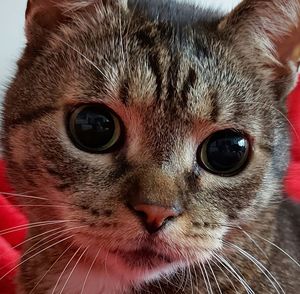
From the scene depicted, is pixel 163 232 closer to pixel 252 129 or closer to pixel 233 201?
pixel 233 201

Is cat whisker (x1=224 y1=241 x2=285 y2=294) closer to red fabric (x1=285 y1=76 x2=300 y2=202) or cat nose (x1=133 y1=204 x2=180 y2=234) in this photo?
cat nose (x1=133 y1=204 x2=180 y2=234)

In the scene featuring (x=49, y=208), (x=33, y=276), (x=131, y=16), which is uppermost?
(x=131, y=16)

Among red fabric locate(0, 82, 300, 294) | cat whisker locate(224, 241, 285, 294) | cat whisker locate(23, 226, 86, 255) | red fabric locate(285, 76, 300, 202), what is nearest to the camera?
cat whisker locate(23, 226, 86, 255)

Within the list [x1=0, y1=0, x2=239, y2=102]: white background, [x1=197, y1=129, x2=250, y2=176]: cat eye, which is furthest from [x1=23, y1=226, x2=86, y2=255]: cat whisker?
[x1=0, y1=0, x2=239, y2=102]: white background

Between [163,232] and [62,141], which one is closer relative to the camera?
[163,232]

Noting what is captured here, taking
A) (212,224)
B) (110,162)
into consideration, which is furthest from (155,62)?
(212,224)

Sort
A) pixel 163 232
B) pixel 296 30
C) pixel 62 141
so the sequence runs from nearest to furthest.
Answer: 1. pixel 163 232
2. pixel 62 141
3. pixel 296 30

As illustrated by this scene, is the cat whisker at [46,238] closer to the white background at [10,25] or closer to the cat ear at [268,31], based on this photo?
the cat ear at [268,31]
